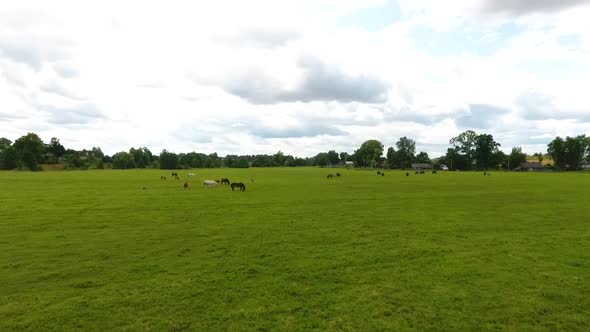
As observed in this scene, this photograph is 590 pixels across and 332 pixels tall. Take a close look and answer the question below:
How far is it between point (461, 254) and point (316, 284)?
593 centimetres

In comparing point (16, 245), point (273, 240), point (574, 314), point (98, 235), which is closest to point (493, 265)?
point (574, 314)

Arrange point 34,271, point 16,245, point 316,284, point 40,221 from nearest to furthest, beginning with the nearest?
point 316,284, point 34,271, point 16,245, point 40,221

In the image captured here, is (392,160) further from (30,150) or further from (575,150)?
(30,150)

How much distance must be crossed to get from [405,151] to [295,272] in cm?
16322

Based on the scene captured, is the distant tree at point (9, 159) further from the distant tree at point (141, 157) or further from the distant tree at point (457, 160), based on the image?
the distant tree at point (457, 160)

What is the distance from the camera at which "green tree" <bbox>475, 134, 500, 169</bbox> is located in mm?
133625

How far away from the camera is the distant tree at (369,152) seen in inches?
6585

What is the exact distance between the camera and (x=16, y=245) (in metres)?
12.7

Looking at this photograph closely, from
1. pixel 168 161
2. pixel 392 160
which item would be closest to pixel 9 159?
pixel 168 161

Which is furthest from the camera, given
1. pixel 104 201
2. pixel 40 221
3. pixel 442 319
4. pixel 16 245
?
pixel 104 201

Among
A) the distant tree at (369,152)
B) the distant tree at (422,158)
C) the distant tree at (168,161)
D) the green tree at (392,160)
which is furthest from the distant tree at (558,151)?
the distant tree at (168,161)

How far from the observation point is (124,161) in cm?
14462

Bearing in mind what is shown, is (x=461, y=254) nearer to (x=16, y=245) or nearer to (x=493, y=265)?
(x=493, y=265)

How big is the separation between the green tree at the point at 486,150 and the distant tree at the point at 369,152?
46223 millimetres
